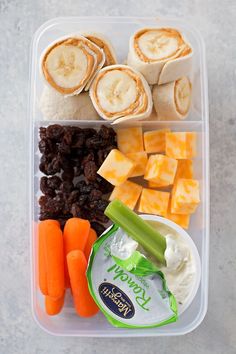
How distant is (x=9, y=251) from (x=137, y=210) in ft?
1.20

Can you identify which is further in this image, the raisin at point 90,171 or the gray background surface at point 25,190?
the gray background surface at point 25,190

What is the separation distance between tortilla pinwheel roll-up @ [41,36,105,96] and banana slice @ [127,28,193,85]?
0.11m

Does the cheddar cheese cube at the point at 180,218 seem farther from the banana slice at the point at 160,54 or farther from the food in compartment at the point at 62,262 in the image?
the banana slice at the point at 160,54

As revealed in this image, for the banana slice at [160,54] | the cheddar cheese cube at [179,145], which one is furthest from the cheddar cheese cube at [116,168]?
the banana slice at [160,54]

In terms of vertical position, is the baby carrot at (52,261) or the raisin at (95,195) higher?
the raisin at (95,195)

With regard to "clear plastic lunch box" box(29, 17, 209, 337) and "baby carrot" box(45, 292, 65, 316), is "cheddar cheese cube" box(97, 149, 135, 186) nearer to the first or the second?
"clear plastic lunch box" box(29, 17, 209, 337)

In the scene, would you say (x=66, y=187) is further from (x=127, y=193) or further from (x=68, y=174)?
(x=127, y=193)

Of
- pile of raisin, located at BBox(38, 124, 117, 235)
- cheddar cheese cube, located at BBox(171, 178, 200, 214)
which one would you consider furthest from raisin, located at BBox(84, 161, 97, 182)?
cheddar cheese cube, located at BBox(171, 178, 200, 214)

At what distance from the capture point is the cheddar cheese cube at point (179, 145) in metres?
1.48

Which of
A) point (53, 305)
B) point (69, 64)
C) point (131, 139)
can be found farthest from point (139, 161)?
point (53, 305)

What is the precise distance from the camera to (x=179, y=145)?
148 centimetres

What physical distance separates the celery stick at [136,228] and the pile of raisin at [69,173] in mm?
81

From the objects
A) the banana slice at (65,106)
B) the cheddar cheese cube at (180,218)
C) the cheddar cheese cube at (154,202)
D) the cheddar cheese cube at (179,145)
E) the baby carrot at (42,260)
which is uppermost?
the banana slice at (65,106)

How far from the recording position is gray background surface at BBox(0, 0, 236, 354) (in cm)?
157
